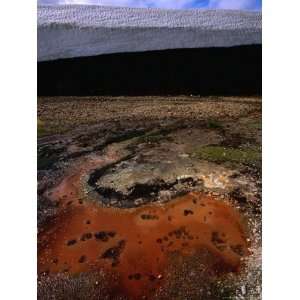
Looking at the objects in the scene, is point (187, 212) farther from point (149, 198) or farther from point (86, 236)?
point (86, 236)

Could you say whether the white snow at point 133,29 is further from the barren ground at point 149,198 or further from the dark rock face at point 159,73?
the barren ground at point 149,198

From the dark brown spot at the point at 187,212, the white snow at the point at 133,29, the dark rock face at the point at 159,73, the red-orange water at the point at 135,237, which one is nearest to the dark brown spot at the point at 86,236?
the red-orange water at the point at 135,237

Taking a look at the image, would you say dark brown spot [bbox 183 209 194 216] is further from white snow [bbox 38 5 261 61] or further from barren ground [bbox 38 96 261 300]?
white snow [bbox 38 5 261 61]

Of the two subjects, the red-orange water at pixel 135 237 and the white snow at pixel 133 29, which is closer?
the red-orange water at pixel 135 237

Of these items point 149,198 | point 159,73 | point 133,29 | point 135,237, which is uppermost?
point 133,29

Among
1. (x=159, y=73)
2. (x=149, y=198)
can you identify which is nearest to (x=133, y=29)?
(x=159, y=73)

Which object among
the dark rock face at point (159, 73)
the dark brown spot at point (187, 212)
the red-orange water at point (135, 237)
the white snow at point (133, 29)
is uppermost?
the white snow at point (133, 29)

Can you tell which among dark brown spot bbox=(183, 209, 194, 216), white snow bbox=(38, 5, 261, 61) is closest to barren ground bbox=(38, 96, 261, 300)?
dark brown spot bbox=(183, 209, 194, 216)
